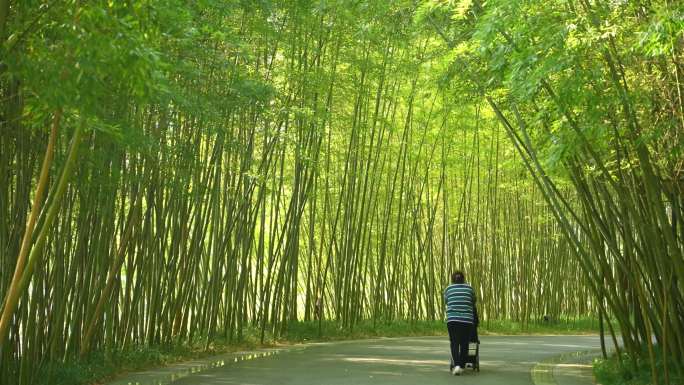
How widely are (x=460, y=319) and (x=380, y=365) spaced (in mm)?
1291

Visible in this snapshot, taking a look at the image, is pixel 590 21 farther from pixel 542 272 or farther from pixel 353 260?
pixel 542 272

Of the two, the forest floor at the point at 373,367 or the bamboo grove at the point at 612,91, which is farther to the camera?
the forest floor at the point at 373,367

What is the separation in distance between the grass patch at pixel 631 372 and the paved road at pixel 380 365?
27.4 inches

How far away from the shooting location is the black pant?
26.4ft

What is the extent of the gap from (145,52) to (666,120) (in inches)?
149

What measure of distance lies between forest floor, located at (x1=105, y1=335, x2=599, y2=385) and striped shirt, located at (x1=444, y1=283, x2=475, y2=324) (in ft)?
1.82

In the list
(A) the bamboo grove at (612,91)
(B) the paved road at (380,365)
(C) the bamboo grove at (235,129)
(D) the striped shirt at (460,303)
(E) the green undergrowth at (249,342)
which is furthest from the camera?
(D) the striped shirt at (460,303)

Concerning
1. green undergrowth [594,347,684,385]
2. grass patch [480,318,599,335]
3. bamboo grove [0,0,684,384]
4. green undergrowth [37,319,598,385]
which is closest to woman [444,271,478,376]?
bamboo grove [0,0,684,384]

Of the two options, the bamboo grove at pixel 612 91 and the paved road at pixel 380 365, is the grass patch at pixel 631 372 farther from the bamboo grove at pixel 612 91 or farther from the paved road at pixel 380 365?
Answer: the paved road at pixel 380 365

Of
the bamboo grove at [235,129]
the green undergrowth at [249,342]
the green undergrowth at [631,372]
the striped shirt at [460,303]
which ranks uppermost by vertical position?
the bamboo grove at [235,129]

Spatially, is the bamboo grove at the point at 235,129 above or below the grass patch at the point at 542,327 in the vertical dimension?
above

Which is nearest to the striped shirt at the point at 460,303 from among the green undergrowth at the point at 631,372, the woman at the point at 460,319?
the woman at the point at 460,319

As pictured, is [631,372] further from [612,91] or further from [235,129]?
[235,129]

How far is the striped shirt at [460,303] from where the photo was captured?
805 centimetres
